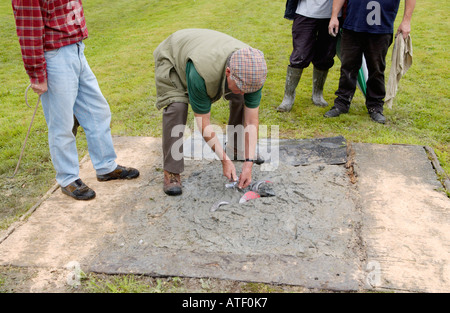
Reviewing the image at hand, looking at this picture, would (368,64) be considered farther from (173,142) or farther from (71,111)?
(71,111)

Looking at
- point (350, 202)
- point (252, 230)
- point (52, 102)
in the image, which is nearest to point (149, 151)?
point (52, 102)

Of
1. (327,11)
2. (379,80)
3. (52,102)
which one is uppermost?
(327,11)

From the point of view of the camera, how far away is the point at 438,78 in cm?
609

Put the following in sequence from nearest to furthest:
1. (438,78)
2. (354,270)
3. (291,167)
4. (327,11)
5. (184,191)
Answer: (354,270) → (184,191) → (291,167) → (327,11) → (438,78)

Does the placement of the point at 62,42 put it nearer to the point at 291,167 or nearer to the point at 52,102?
the point at 52,102

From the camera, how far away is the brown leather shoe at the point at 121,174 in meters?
3.61

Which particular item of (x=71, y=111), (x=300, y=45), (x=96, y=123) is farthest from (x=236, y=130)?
(x=300, y=45)

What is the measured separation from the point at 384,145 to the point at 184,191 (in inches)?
79.9

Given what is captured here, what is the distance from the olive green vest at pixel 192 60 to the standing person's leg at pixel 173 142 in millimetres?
74

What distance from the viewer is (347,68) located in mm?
4711

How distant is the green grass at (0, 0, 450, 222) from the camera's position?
4.16m

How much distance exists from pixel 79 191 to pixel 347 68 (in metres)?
3.19

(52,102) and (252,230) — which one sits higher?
(52,102)

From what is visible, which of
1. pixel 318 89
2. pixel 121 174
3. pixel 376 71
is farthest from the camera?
pixel 318 89
